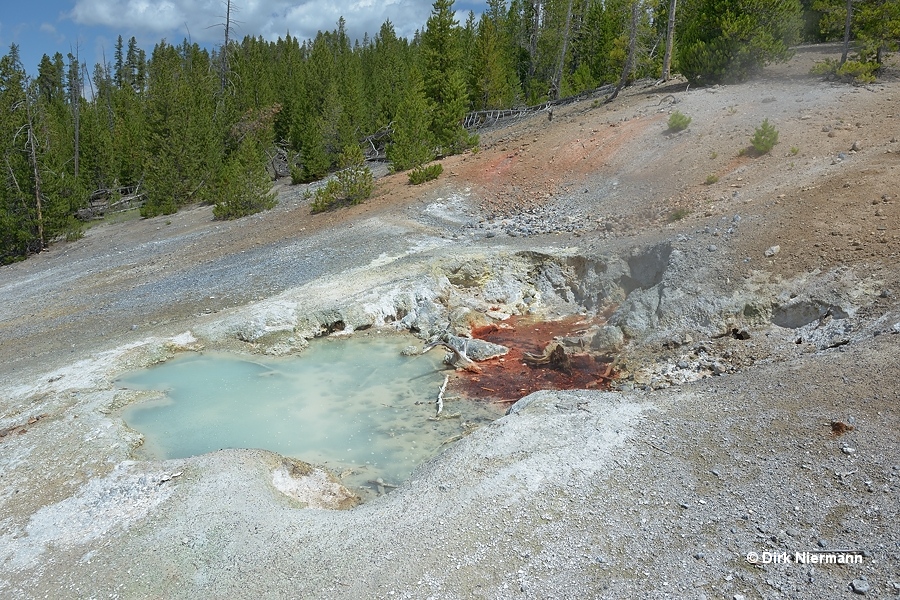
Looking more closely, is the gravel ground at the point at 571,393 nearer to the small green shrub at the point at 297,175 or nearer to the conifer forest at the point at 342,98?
the conifer forest at the point at 342,98

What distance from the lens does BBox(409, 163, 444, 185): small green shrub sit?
967 inches

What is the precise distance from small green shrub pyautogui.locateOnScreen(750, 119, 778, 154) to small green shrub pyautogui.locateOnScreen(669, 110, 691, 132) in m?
3.63

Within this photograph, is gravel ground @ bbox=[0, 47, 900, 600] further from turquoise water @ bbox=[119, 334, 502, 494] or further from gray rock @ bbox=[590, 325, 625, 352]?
turquoise water @ bbox=[119, 334, 502, 494]

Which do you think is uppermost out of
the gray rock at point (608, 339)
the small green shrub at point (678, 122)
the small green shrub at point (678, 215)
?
the small green shrub at point (678, 122)

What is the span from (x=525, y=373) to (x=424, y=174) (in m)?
14.1

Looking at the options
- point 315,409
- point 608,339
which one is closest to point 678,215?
point 608,339

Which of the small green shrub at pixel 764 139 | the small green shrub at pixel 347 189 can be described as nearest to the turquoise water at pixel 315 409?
the small green shrub at pixel 347 189

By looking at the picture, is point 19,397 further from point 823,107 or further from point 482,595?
point 823,107

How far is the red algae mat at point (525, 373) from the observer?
1183cm

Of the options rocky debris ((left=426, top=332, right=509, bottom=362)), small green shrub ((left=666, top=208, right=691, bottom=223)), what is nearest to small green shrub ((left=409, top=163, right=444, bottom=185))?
small green shrub ((left=666, top=208, right=691, bottom=223))

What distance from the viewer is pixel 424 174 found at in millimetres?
24625

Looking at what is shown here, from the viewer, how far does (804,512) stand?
20.3 ft

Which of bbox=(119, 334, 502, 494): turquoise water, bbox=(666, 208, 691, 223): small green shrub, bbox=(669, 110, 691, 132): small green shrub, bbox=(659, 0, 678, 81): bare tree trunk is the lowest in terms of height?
bbox=(119, 334, 502, 494): turquoise water

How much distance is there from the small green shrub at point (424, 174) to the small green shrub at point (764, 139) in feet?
39.3
